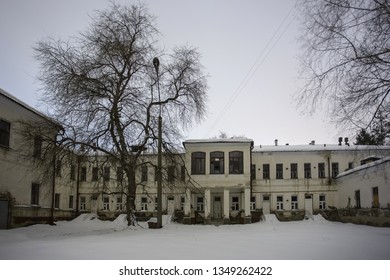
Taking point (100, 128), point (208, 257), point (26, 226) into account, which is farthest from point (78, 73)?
point (208, 257)

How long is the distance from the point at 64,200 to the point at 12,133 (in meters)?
16.3

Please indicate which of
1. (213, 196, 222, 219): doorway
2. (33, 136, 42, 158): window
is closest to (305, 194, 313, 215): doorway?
(213, 196, 222, 219): doorway

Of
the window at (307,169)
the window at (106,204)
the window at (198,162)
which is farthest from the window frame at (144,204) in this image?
the window at (307,169)

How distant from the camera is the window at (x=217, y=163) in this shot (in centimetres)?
3412

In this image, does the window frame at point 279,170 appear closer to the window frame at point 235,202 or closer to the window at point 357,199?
the window frame at point 235,202

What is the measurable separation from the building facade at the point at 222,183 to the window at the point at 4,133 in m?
0.19

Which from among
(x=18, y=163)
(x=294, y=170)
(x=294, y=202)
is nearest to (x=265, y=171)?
(x=294, y=170)

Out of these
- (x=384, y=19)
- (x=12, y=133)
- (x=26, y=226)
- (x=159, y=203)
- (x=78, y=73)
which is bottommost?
(x=26, y=226)

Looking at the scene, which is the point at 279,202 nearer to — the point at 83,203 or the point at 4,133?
the point at 83,203

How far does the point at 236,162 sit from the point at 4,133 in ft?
65.5

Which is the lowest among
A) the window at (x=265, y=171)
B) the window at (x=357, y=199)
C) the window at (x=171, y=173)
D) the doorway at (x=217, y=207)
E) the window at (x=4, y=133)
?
the doorway at (x=217, y=207)

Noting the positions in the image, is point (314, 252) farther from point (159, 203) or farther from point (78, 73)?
point (78, 73)

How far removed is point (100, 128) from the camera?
19.9 meters

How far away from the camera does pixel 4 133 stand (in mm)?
19797
